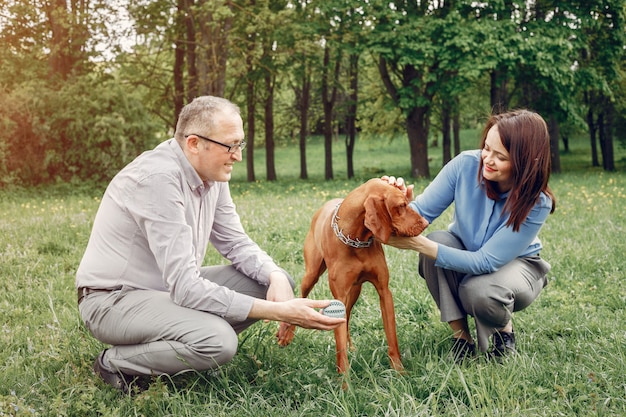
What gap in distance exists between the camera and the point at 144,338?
332cm

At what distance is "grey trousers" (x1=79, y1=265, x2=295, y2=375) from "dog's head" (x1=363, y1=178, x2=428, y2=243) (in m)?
1.03

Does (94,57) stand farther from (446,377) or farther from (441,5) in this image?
(446,377)

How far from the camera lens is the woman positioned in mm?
3572

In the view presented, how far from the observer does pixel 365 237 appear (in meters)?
3.38

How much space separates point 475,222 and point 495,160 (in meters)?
0.51

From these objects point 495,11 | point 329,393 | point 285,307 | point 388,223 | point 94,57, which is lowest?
point 329,393

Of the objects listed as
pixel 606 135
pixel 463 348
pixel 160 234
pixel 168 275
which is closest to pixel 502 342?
pixel 463 348

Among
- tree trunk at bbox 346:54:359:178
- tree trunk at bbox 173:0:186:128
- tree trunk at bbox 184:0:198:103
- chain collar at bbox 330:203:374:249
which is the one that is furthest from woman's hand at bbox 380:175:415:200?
tree trunk at bbox 346:54:359:178

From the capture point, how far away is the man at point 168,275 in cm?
322

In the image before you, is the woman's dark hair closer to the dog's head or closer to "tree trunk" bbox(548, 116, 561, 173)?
the dog's head

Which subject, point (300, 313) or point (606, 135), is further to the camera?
point (606, 135)

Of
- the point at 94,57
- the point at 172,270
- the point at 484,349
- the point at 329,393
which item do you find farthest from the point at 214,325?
the point at 94,57

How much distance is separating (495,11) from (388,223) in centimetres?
1762

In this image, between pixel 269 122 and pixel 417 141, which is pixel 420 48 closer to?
pixel 417 141
